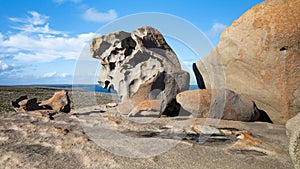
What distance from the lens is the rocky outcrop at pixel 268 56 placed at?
5.13m

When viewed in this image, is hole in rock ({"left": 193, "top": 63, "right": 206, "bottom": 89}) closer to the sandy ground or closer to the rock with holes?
the rock with holes

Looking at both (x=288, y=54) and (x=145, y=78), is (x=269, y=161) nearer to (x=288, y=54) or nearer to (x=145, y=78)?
(x=288, y=54)

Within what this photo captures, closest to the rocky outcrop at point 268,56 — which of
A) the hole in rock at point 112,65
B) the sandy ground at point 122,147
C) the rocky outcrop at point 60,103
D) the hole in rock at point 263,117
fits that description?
the hole in rock at point 263,117

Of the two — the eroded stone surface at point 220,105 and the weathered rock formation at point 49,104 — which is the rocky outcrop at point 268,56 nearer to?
the eroded stone surface at point 220,105

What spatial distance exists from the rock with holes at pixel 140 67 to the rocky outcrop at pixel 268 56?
1371 mm

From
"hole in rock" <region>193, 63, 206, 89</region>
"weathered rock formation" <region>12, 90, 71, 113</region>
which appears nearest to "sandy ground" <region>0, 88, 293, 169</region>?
"weathered rock formation" <region>12, 90, 71, 113</region>

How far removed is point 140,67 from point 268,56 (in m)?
3.05

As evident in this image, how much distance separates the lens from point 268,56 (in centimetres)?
530

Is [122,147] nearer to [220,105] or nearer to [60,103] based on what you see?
[220,105]

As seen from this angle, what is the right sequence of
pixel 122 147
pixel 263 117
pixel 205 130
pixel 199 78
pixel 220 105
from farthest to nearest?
pixel 199 78
pixel 263 117
pixel 220 105
pixel 205 130
pixel 122 147

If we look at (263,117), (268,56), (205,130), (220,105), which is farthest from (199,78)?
(205,130)

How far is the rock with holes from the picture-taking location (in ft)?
20.9

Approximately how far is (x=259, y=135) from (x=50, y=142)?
3.27m

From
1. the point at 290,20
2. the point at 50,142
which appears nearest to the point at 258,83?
the point at 290,20
